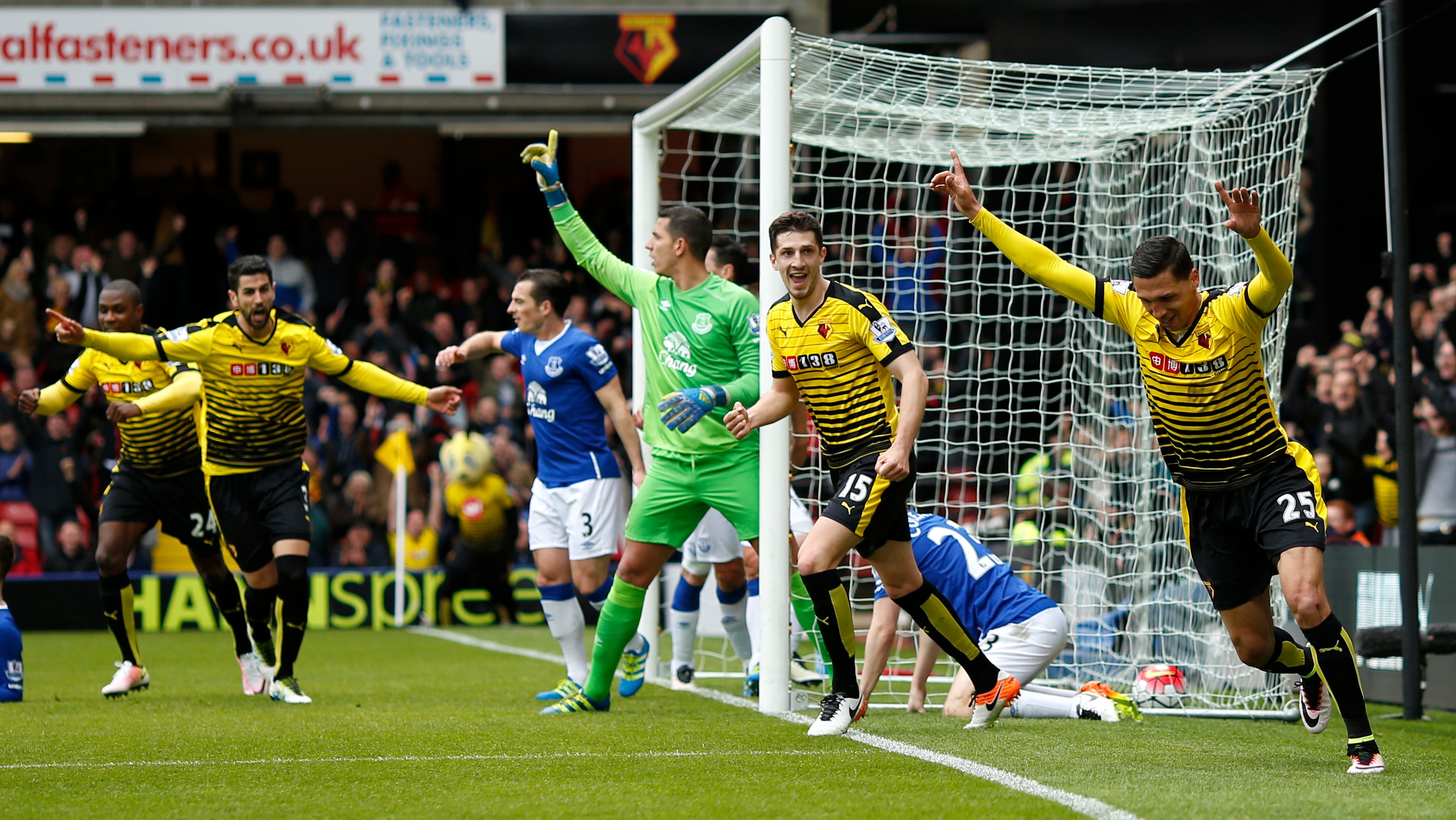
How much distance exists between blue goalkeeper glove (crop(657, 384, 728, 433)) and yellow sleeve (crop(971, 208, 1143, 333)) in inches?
58.6

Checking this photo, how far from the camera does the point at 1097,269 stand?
1009 cm

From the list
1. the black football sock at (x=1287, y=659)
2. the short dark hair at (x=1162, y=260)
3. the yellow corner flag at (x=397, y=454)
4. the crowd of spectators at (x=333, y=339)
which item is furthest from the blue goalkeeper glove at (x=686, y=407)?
the crowd of spectators at (x=333, y=339)

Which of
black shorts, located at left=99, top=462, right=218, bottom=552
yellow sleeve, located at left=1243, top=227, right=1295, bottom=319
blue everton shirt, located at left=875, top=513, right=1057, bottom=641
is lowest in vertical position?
blue everton shirt, located at left=875, top=513, right=1057, bottom=641

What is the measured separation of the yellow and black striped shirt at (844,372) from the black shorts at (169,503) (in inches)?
169

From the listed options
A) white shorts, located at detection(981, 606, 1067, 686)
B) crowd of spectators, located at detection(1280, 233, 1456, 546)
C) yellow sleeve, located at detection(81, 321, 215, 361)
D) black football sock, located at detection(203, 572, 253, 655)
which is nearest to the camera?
white shorts, located at detection(981, 606, 1067, 686)

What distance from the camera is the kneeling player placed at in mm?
7434

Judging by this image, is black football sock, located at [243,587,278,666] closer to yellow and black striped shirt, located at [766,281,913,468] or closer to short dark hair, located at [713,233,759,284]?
short dark hair, located at [713,233,759,284]

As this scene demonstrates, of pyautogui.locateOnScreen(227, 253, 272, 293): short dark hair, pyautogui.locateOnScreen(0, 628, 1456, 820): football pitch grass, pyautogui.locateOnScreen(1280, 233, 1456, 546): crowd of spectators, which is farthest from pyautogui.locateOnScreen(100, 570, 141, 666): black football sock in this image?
pyautogui.locateOnScreen(1280, 233, 1456, 546): crowd of spectators

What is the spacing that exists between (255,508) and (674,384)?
99.9 inches

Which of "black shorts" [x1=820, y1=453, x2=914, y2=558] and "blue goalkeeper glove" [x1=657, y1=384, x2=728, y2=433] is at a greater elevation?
"blue goalkeeper glove" [x1=657, y1=384, x2=728, y2=433]

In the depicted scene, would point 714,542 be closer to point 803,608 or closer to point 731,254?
point 803,608

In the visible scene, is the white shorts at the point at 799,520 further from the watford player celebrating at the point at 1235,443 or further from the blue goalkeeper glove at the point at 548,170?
the watford player celebrating at the point at 1235,443

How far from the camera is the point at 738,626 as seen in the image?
9.26 meters

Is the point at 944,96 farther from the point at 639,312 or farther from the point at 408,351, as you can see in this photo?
the point at 408,351
